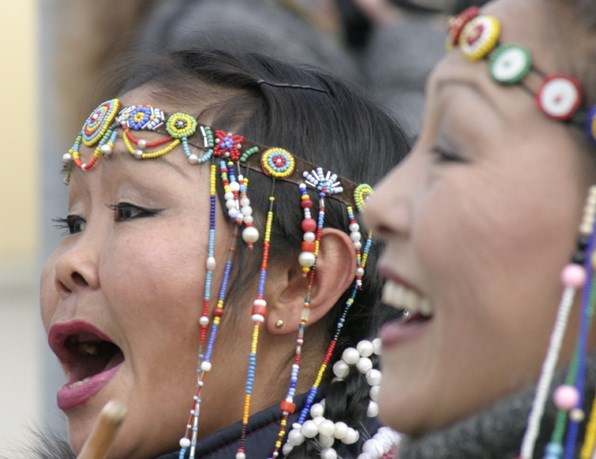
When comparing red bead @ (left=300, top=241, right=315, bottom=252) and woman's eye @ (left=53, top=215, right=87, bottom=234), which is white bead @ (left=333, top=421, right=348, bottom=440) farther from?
woman's eye @ (left=53, top=215, right=87, bottom=234)

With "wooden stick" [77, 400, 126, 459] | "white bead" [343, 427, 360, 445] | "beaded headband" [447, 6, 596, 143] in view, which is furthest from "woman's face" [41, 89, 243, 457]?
"beaded headband" [447, 6, 596, 143]

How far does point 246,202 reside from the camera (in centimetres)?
227

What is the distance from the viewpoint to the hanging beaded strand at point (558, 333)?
1415 mm

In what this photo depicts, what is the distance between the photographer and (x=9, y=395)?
7363 millimetres

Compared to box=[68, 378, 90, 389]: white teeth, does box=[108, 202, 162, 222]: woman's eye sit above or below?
above

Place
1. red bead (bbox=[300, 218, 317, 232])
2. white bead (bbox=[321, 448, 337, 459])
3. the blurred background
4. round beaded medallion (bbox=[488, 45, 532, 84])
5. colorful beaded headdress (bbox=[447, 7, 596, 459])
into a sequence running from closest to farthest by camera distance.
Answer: colorful beaded headdress (bbox=[447, 7, 596, 459]) → round beaded medallion (bbox=[488, 45, 532, 84]) → white bead (bbox=[321, 448, 337, 459]) → red bead (bbox=[300, 218, 317, 232]) → the blurred background

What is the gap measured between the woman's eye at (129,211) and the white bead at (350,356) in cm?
45

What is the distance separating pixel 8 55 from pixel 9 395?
3997 mm

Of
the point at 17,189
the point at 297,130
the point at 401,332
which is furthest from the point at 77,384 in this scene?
the point at 17,189

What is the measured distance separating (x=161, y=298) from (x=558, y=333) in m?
0.96

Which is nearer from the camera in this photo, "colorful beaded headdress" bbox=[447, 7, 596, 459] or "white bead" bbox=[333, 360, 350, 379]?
"colorful beaded headdress" bbox=[447, 7, 596, 459]

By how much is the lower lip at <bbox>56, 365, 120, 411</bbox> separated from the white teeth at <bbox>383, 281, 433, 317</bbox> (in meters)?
0.78

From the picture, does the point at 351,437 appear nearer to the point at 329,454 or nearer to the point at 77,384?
the point at 329,454

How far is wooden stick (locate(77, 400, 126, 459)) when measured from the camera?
1.62 metres
